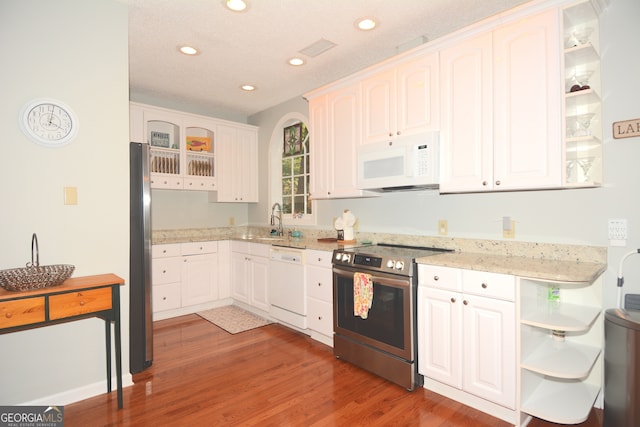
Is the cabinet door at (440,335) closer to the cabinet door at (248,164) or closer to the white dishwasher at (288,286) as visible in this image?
the white dishwasher at (288,286)

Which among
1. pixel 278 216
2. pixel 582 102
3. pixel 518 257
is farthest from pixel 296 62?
pixel 518 257

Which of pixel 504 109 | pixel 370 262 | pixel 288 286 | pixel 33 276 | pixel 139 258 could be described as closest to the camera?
pixel 33 276

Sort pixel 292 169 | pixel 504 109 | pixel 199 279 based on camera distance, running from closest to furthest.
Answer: pixel 504 109 → pixel 199 279 → pixel 292 169

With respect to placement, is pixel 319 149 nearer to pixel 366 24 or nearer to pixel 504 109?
pixel 366 24

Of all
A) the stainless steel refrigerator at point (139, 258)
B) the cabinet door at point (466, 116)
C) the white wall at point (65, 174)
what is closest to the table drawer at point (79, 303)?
the white wall at point (65, 174)

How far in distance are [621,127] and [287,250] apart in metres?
2.77

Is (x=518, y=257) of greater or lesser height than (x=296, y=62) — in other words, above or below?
below

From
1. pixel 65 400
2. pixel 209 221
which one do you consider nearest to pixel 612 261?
pixel 65 400

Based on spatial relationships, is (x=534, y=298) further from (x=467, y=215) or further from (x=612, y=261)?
(x=467, y=215)

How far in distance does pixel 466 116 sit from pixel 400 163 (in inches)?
23.7

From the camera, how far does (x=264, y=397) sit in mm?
2344

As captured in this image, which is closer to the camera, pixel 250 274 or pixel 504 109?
pixel 504 109

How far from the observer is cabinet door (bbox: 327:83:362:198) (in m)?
3.23

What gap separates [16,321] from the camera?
1.83 metres
